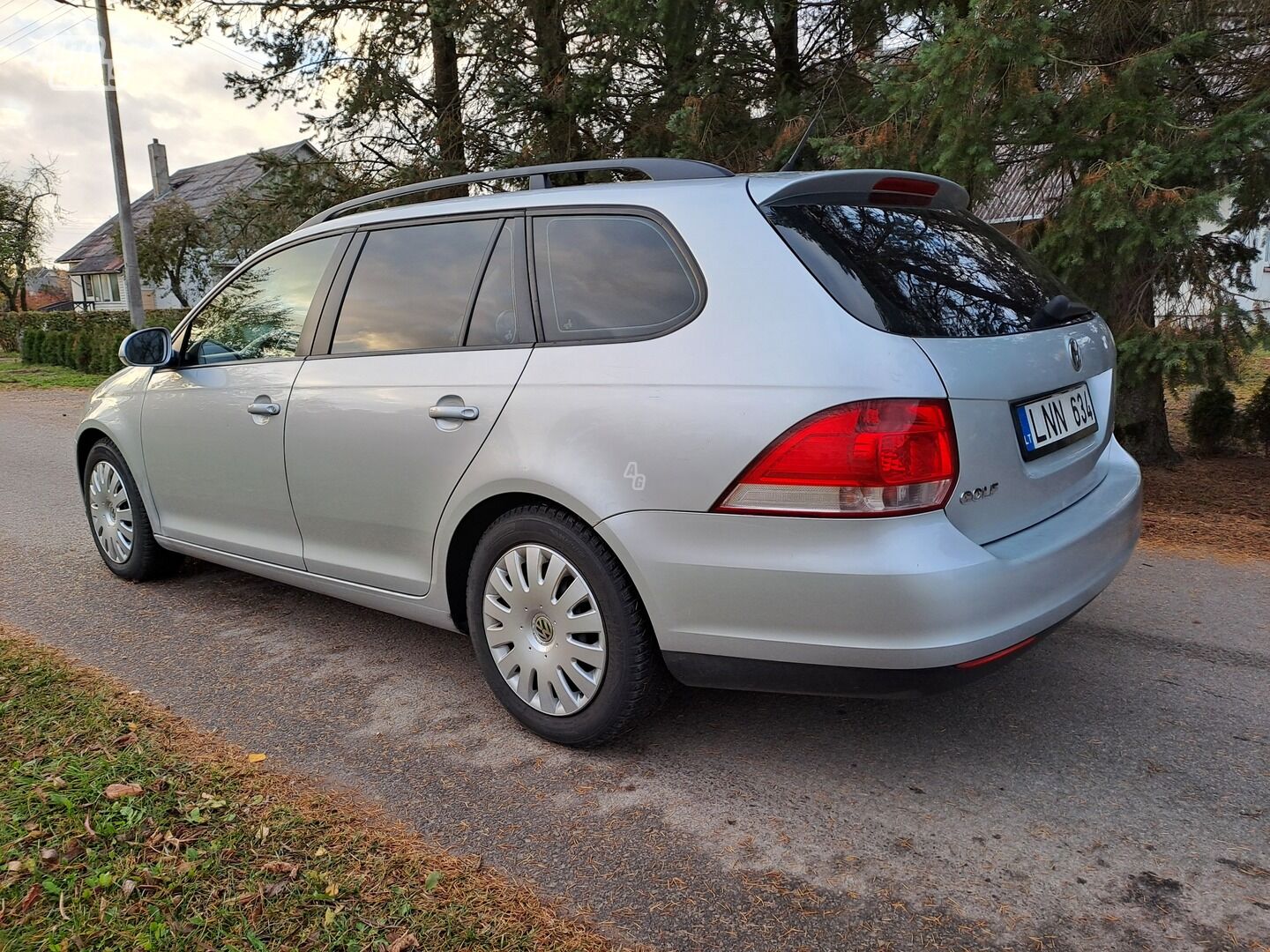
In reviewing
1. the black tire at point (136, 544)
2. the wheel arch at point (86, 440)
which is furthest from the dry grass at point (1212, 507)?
the wheel arch at point (86, 440)

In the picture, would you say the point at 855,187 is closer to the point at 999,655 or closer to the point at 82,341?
the point at 999,655

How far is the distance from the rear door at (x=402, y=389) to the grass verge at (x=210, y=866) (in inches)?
34.6

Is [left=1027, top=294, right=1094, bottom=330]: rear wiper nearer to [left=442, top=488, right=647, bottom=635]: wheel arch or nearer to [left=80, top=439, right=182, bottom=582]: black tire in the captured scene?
[left=442, top=488, right=647, bottom=635]: wheel arch

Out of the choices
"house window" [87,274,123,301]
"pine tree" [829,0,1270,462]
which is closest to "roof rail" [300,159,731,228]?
"pine tree" [829,0,1270,462]

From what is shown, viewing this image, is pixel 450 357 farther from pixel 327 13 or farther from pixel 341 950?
pixel 327 13

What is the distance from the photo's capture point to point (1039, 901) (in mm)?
2262

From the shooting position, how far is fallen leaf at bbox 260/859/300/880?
2.39m

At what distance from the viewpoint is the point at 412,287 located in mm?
3496

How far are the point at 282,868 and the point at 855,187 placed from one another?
8.25 feet

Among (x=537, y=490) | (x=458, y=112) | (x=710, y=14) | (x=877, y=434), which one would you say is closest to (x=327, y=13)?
(x=458, y=112)

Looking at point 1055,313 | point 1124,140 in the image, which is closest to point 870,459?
point 1055,313

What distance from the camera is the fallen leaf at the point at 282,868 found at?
7.86ft

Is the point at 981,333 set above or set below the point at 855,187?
below

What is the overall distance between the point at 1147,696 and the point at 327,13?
34.6 ft
